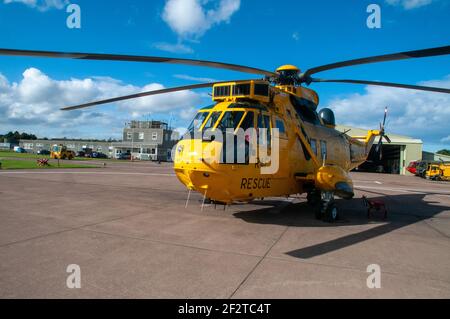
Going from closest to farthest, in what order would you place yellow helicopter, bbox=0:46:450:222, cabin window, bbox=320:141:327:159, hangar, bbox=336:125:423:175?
1. yellow helicopter, bbox=0:46:450:222
2. cabin window, bbox=320:141:327:159
3. hangar, bbox=336:125:423:175

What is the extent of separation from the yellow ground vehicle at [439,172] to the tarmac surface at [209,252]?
1347 inches

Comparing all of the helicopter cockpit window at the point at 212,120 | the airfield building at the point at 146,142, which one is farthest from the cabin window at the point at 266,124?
the airfield building at the point at 146,142

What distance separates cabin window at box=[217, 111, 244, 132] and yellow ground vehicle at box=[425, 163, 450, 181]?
40.5 m

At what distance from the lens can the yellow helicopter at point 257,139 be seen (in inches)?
311

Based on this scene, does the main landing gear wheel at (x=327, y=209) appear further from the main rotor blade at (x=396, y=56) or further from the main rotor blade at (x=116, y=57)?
the main rotor blade at (x=116, y=57)

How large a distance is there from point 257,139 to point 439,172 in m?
40.3

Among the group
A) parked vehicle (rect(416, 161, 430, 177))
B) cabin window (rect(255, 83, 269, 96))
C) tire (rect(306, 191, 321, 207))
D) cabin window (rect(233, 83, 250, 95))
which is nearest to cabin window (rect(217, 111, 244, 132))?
cabin window (rect(233, 83, 250, 95))

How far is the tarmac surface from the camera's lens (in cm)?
443

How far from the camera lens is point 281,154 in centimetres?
940

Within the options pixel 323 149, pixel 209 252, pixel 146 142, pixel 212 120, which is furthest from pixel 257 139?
pixel 146 142

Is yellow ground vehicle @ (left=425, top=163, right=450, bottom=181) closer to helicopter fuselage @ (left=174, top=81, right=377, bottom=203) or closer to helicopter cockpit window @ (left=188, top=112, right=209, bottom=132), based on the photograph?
helicopter fuselage @ (left=174, top=81, right=377, bottom=203)
